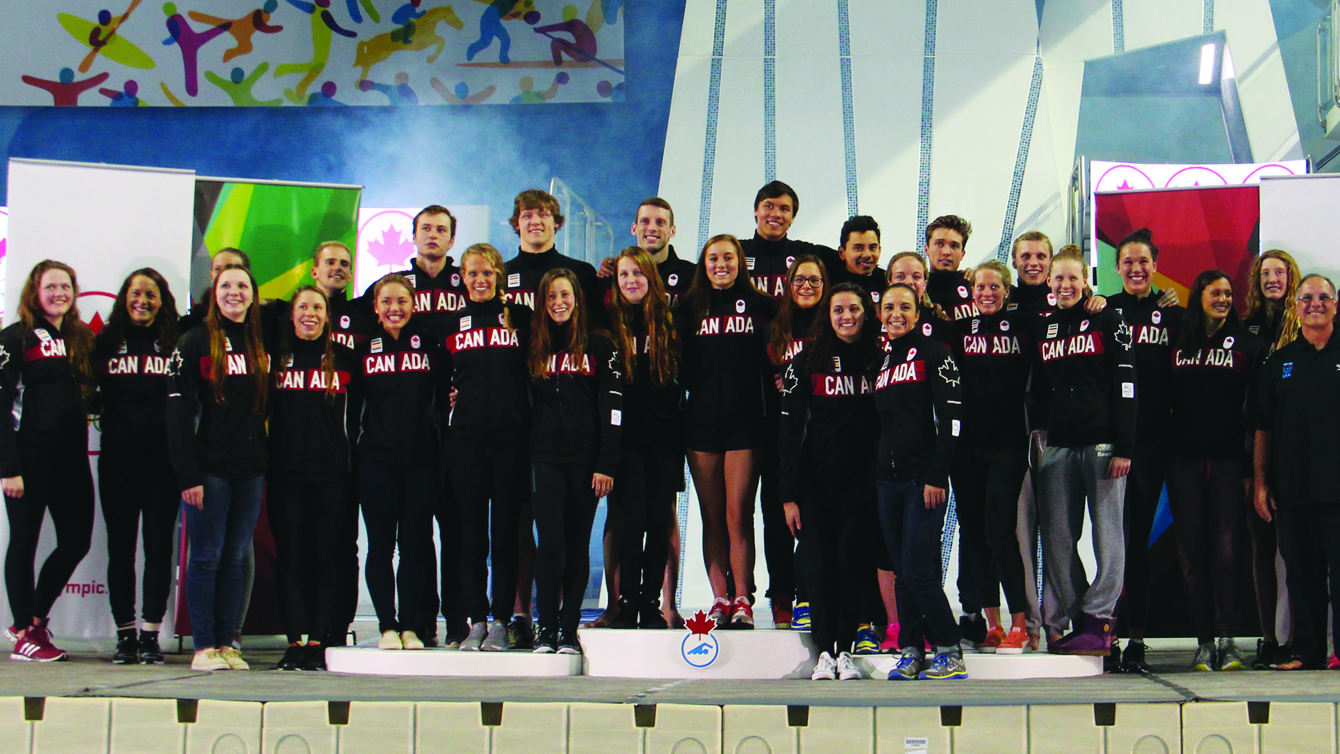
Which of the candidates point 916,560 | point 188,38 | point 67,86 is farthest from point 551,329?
point 67,86

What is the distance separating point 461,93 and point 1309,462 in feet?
18.4

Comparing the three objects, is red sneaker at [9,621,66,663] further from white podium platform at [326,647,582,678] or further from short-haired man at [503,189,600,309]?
short-haired man at [503,189,600,309]

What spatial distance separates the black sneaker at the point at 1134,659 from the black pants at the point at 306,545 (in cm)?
254

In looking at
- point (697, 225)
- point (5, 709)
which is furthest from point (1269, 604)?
point (697, 225)

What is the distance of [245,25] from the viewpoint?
7230mm

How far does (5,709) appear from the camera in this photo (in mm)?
2486

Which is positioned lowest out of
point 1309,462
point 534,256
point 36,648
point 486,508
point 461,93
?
point 36,648

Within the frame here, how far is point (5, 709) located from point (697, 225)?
5.06 metres

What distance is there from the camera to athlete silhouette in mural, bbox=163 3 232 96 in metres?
7.24

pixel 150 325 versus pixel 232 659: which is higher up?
pixel 150 325

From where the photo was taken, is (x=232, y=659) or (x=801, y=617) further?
(x=801, y=617)

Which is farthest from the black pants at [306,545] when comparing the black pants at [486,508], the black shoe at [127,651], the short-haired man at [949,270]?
the short-haired man at [949,270]

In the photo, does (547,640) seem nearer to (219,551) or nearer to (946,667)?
(219,551)

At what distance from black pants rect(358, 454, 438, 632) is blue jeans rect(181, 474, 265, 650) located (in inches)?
13.8
